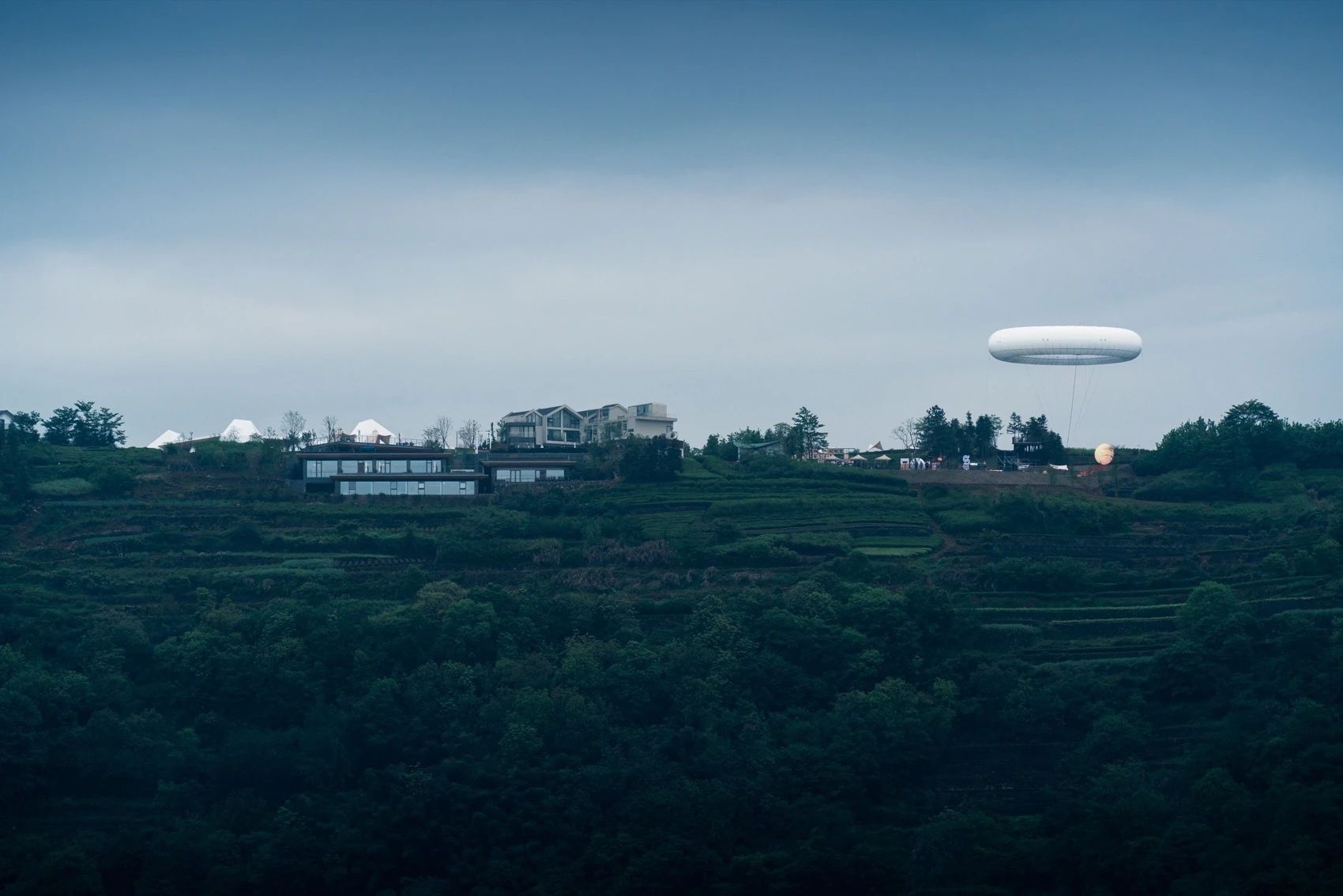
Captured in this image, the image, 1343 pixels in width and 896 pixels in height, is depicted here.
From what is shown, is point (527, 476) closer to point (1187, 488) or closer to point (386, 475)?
point (386, 475)

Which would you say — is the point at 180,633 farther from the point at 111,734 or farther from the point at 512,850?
the point at 512,850

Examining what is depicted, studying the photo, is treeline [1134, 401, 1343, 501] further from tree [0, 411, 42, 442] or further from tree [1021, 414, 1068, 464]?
tree [0, 411, 42, 442]

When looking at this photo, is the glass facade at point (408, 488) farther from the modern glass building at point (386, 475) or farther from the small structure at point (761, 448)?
the small structure at point (761, 448)

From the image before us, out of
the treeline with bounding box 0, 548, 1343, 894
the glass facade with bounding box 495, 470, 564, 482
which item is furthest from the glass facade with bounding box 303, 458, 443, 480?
the treeline with bounding box 0, 548, 1343, 894

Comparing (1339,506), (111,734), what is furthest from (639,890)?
(1339,506)

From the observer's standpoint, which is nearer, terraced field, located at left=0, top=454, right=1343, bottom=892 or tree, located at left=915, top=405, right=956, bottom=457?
terraced field, located at left=0, top=454, right=1343, bottom=892

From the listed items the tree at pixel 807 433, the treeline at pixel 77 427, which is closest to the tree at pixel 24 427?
the treeline at pixel 77 427
